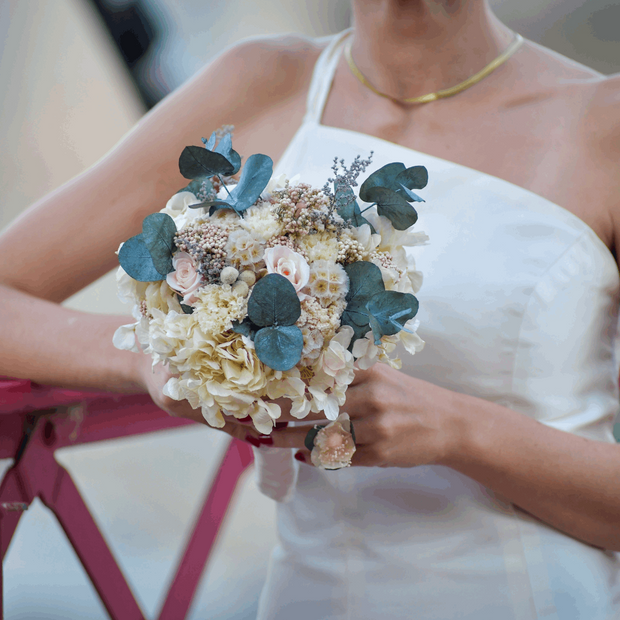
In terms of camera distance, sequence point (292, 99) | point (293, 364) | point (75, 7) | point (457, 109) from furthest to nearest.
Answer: point (75, 7), point (292, 99), point (457, 109), point (293, 364)

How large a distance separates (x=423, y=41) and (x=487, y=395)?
48 cm

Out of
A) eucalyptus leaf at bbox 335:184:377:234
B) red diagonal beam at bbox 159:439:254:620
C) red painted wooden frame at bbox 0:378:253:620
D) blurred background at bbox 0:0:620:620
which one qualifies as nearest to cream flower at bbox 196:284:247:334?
eucalyptus leaf at bbox 335:184:377:234

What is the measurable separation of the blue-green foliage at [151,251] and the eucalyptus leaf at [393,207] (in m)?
0.16

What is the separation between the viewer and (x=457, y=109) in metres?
0.85

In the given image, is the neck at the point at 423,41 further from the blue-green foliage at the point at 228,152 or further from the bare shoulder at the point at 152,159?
the blue-green foliage at the point at 228,152

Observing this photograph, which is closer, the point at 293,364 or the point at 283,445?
the point at 293,364

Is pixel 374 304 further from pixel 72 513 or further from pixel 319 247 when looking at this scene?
pixel 72 513

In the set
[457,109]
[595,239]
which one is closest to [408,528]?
[595,239]

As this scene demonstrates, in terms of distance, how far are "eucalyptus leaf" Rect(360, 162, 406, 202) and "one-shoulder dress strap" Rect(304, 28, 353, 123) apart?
0.43 metres

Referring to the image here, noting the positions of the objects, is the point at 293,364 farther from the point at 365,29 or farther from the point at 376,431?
the point at 365,29

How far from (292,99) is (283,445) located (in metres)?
0.58

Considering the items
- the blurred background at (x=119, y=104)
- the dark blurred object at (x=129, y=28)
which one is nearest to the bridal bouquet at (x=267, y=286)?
the blurred background at (x=119, y=104)

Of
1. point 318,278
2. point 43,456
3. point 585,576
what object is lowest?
point 585,576

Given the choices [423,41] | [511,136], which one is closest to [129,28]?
[423,41]
